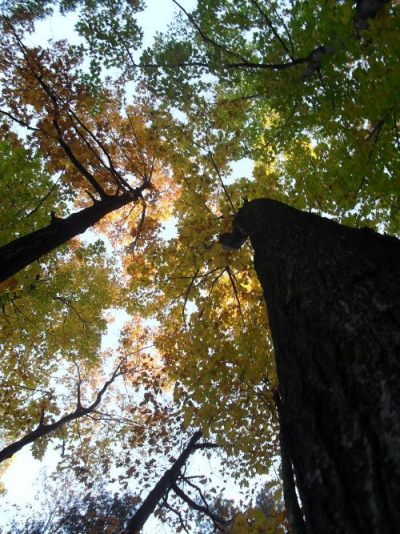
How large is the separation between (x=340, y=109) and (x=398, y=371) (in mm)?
5080

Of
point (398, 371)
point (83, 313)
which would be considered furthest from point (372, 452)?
point (83, 313)

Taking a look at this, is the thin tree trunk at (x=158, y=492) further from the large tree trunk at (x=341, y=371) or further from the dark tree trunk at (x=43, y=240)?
the large tree trunk at (x=341, y=371)

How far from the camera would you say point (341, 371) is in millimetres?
1710

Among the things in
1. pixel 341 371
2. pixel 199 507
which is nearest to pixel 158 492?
pixel 199 507

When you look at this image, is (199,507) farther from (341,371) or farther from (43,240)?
(341,371)

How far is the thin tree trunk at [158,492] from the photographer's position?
382 inches

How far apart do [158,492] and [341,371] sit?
34.3ft

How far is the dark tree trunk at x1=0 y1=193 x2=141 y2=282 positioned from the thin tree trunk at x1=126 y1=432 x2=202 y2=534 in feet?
26.0

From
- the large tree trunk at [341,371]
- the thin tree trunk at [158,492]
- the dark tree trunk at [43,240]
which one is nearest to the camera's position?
the large tree trunk at [341,371]

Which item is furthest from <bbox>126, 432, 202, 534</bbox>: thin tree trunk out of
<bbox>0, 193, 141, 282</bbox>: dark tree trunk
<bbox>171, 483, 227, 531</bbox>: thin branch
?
<bbox>0, 193, 141, 282</bbox>: dark tree trunk

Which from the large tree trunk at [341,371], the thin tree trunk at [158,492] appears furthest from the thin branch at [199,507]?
the large tree trunk at [341,371]

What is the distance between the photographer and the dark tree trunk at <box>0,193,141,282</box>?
459 centimetres

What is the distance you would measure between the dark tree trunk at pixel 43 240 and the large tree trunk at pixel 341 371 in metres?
3.30

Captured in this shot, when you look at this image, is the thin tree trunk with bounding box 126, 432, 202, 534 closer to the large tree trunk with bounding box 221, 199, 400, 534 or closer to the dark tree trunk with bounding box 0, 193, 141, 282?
the dark tree trunk with bounding box 0, 193, 141, 282
